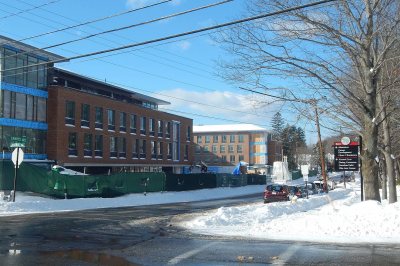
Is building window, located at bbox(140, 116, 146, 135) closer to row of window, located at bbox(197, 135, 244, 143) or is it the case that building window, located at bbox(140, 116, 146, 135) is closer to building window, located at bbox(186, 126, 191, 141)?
building window, located at bbox(186, 126, 191, 141)

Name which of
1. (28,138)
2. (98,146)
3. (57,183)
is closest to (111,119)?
(98,146)

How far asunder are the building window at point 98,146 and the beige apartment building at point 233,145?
66.4 metres

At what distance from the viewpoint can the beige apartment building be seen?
12269 centimetres

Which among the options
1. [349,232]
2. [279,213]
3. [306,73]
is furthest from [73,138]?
[349,232]

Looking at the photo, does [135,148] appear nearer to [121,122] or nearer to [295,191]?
[121,122]

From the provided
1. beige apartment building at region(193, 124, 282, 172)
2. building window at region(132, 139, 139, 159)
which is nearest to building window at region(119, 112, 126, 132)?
building window at region(132, 139, 139, 159)

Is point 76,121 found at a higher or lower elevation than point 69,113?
lower

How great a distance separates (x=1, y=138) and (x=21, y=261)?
121 feet

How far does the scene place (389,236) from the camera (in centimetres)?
1389

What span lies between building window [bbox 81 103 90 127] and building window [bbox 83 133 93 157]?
4.06 feet

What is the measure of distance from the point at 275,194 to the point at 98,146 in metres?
27.0

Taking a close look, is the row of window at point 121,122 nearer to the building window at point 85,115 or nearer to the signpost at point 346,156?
the building window at point 85,115

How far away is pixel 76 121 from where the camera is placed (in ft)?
172

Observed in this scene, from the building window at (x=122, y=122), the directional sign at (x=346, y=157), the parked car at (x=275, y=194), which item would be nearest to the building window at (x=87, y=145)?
the building window at (x=122, y=122)
